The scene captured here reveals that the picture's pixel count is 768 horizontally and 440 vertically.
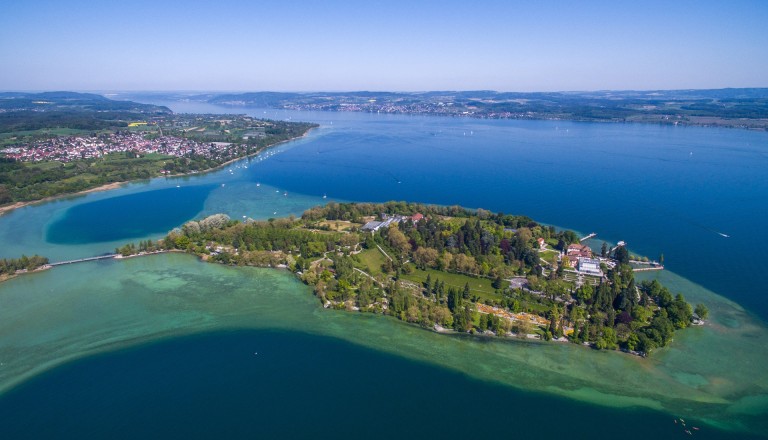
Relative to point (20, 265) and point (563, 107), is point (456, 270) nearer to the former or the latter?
point (20, 265)

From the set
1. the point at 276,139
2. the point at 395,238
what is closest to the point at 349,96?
the point at 276,139

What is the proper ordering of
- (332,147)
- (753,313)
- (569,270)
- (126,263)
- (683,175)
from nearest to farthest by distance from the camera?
(753,313)
(569,270)
(126,263)
(683,175)
(332,147)

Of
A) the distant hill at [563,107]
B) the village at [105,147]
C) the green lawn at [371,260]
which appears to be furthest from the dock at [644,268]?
the distant hill at [563,107]

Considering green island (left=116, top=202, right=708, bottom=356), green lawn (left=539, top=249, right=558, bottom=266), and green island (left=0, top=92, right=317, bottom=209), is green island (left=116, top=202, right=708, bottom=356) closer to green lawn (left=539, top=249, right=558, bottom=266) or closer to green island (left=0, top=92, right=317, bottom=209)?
green lawn (left=539, top=249, right=558, bottom=266)

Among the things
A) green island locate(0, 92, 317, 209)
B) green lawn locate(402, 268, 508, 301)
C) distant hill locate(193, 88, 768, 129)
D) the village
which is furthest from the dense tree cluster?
distant hill locate(193, 88, 768, 129)

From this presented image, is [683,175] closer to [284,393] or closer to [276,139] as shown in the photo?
[284,393]

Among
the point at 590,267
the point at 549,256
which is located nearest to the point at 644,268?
the point at 590,267

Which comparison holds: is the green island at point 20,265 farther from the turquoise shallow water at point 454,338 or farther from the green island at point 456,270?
the green island at point 456,270

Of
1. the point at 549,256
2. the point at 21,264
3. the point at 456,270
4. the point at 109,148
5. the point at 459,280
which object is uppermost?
the point at 109,148
